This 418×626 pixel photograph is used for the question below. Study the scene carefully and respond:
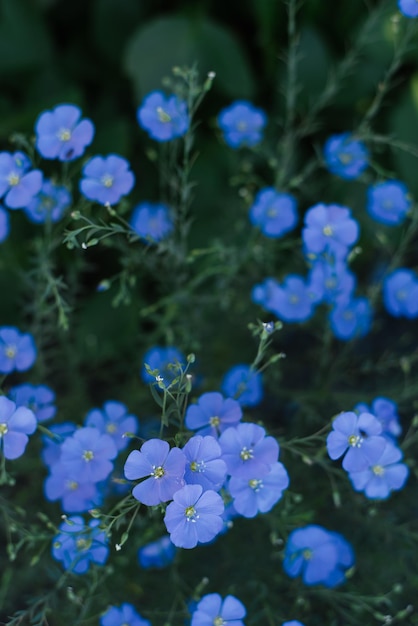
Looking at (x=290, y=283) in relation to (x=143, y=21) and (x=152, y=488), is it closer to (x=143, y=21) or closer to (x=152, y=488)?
(x=152, y=488)

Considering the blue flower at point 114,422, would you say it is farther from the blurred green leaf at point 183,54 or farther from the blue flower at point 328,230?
the blurred green leaf at point 183,54

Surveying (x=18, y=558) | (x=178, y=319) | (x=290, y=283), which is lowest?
(x=18, y=558)

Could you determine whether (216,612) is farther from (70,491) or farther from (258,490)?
(70,491)

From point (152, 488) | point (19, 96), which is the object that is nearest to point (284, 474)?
point (152, 488)

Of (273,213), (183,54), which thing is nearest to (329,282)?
(273,213)

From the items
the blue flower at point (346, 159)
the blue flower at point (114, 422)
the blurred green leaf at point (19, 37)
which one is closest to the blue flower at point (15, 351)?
the blue flower at point (114, 422)

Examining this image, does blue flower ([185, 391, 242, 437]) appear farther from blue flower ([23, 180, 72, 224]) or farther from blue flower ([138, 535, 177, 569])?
blue flower ([23, 180, 72, 224])

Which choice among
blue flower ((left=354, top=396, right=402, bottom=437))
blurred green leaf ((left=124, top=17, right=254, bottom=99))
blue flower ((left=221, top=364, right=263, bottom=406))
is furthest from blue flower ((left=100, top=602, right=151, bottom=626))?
blurred green leaf ((left=124, top=17, right=254, bottom=99))
